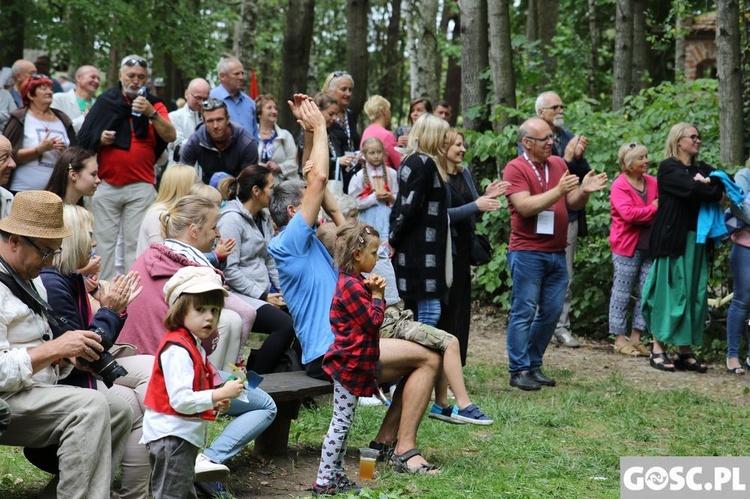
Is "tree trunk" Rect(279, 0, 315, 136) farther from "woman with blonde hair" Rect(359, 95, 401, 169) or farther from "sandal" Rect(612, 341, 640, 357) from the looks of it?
"sandal" Rect(612, 341, 640, 357)

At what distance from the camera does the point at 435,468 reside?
6148mm

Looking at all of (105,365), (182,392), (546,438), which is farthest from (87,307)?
(546,438)

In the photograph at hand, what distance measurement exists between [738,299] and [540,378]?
2336mm

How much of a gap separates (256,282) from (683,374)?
4.52m

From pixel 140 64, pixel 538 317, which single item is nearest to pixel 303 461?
pixel 538 317

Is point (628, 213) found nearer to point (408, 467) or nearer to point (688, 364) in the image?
point (688, 364)

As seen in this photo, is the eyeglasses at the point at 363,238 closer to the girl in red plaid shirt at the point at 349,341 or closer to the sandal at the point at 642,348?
the girl in red plaid shirt at the point at 349,341

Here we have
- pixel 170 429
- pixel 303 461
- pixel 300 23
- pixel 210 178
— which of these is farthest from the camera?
pixel 300 23

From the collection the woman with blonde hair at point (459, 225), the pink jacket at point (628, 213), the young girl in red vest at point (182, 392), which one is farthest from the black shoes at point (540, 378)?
the young girl in red vest at point (182, 392)

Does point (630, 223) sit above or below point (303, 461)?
above

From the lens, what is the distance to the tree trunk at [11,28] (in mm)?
15984

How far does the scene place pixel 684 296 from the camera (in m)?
9.96

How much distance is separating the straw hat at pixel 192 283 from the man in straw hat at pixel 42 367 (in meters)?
0.40

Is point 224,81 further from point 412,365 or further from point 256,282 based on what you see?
point 412,365
